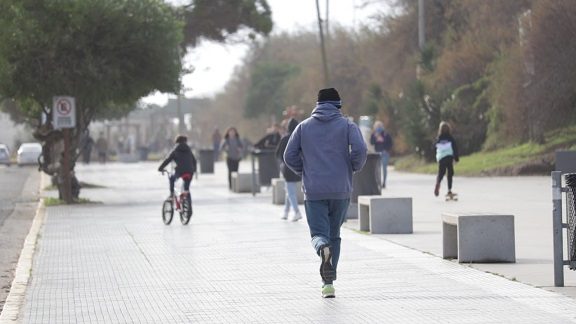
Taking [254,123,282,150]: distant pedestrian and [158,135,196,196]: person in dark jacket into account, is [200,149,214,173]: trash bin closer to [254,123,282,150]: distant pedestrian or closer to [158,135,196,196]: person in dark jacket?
[254,123,282,150]: distant pedestrian

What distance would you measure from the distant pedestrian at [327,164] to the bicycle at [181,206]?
392 inches

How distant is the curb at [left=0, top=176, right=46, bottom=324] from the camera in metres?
11.5

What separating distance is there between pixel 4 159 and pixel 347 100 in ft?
66.5

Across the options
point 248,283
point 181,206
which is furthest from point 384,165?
point 248,283

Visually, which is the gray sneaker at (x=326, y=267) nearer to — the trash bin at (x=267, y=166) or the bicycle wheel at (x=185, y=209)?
the bicycle wheel at (x=185, y=209)

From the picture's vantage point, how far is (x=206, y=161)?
168ft

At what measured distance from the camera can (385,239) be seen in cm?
1822

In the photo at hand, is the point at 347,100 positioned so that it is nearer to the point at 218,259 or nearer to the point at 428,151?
the point at 428,151

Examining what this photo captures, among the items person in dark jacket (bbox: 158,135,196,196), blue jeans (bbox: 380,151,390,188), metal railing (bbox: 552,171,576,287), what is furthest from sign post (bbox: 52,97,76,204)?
metal railing (bbox: 552,171,576,287)

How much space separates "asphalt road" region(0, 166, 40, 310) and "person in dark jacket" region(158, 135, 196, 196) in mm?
2648

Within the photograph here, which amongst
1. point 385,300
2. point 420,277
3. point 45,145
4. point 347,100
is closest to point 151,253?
point 420,277

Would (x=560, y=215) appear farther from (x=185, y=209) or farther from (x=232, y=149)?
(x=232, y=149)

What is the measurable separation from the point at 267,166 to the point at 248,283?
761 inches

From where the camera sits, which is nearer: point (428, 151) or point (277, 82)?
point (428, 151)
